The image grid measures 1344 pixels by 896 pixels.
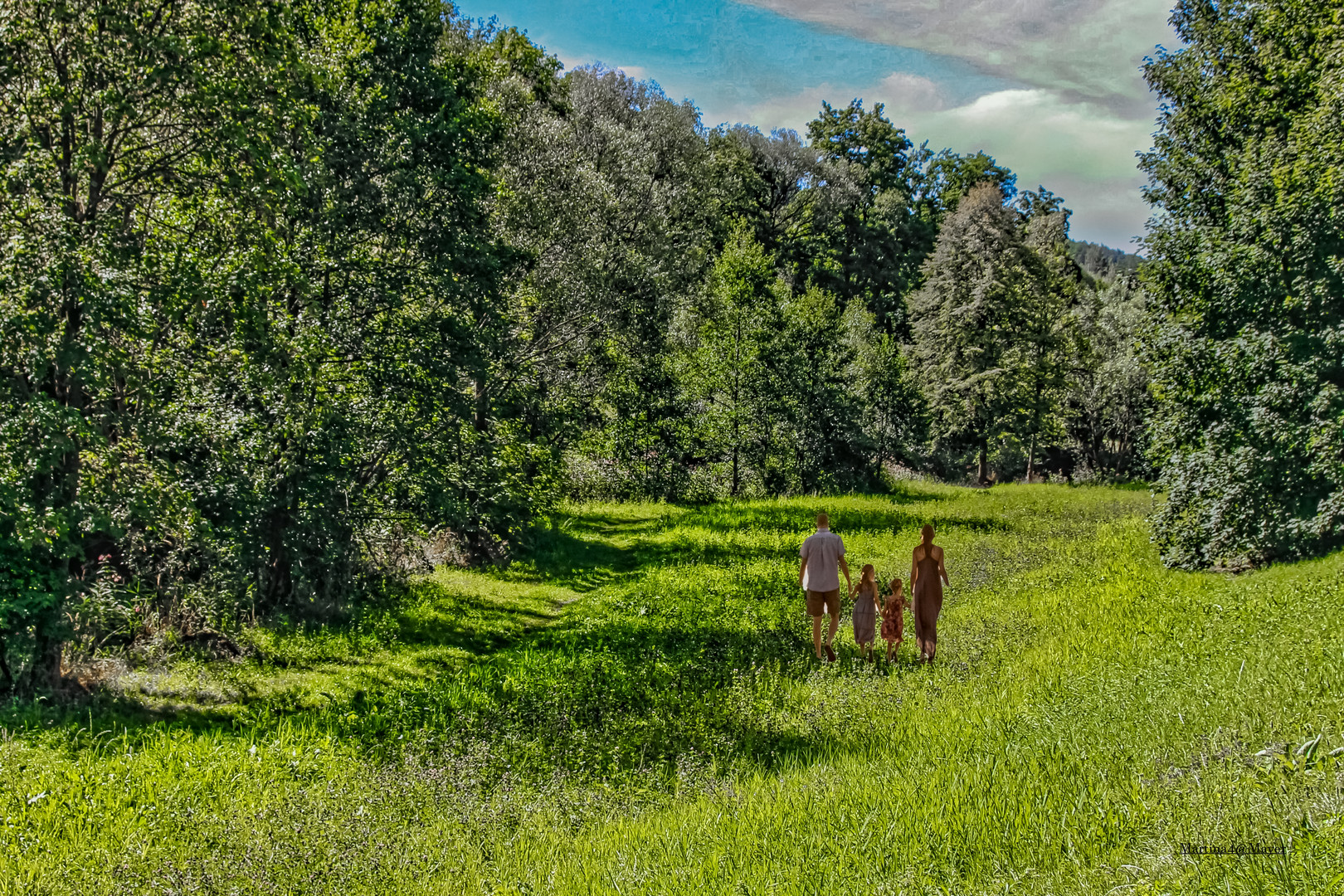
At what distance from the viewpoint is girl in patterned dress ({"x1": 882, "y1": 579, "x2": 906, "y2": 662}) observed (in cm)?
1087

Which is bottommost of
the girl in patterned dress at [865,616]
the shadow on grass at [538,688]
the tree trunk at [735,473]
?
the shadow on grass at [538,688]

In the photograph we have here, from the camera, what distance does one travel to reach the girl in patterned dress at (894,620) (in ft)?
35.7

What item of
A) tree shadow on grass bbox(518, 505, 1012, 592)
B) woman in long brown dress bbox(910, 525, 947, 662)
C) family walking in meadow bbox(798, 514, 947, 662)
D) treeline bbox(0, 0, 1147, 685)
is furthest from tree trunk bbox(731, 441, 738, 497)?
woman in long brown dress bbox(910, 525, 947, 662)

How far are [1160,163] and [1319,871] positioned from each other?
2120 cm

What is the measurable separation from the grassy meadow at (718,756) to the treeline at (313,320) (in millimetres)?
1871

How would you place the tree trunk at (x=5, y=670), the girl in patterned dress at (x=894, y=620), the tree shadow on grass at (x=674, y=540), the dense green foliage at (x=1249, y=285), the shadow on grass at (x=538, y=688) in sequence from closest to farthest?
1. the shadow on grass at (x=538, y=688)
2. the tree trunk at (x=5, y=670)
3. the girl in patterned dress at (x=894, y=620)
4. the dense green foliage at (x=1249, y=285)
5. the tree shadow on grass at (x=674, y=540)

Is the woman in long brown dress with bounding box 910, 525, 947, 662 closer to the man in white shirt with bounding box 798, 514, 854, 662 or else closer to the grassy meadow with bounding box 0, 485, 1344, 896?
the grassy meadow with bounding box 0, 485, 1344, 896

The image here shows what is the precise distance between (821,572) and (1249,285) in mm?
12738

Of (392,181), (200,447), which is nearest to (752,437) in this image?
(392,181)

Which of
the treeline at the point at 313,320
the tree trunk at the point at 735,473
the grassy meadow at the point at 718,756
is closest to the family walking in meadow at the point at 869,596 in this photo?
the grassy meadow at the point at 718,756

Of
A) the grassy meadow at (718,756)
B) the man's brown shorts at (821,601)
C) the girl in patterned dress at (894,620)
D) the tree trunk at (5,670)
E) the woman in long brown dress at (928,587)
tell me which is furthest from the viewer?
the man's brown shorts at (821,601)

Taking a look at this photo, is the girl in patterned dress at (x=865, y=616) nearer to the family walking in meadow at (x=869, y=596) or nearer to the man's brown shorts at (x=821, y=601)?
the family walking in meadow at (x=869, y=596)

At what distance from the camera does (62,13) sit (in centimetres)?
960

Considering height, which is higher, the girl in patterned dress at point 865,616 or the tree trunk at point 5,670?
the girl in patterned dress at point 865,616
